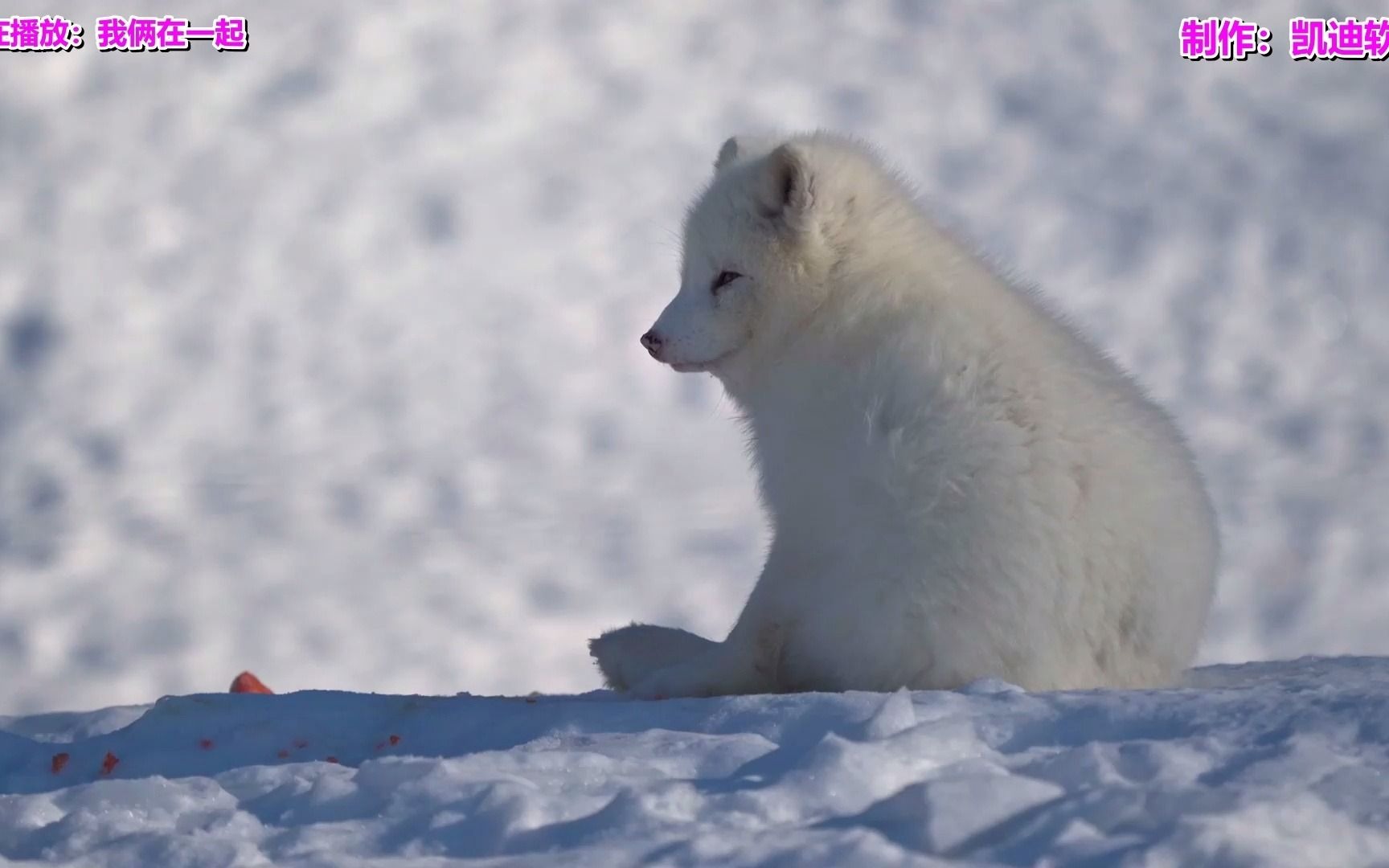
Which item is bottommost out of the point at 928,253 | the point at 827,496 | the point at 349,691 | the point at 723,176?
the point at 349,691

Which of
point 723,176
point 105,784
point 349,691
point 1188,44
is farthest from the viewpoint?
point 1188,44

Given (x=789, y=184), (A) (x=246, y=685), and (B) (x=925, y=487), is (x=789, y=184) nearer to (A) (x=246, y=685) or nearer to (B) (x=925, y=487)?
(B) (x=925, y=487)

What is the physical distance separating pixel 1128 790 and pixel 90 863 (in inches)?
71.4

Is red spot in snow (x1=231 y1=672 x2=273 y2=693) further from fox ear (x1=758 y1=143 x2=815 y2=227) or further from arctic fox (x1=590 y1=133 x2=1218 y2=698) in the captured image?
fox ear (x1=758 y1=143 x2=815 y2=227)

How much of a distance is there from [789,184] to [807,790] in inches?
74.9

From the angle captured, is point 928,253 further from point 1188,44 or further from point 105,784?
point 1188,44

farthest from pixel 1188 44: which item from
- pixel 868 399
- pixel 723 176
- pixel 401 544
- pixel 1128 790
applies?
pixel 1128 790

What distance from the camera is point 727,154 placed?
186 inches

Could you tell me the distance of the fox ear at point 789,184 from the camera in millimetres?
4113

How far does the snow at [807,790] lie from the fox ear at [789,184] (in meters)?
1.40

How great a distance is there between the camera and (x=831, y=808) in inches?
106

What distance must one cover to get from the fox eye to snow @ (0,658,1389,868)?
4.12 feet

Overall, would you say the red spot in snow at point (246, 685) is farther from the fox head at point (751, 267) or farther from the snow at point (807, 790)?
the fox head at point (751, 267)

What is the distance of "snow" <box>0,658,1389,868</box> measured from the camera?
2.52 metres
